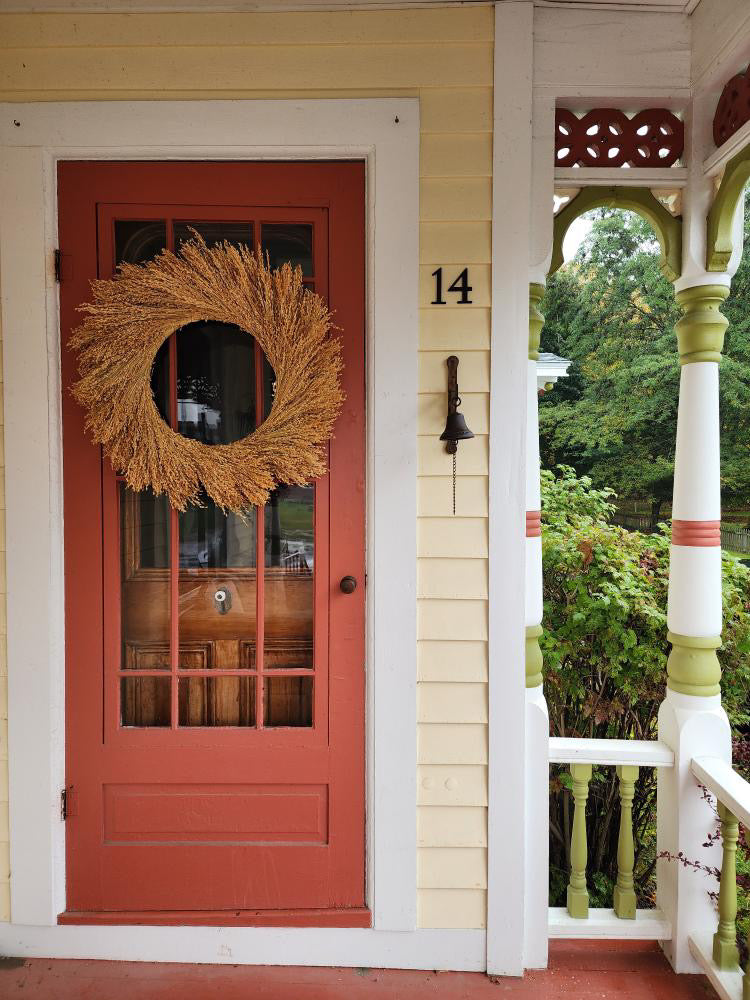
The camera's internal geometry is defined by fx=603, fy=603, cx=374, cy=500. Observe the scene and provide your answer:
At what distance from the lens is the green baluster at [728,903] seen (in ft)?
5.91

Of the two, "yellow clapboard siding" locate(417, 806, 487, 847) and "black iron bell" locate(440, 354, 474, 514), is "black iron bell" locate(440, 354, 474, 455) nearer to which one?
"black iron bell" locate(440, 354, 474, 514)

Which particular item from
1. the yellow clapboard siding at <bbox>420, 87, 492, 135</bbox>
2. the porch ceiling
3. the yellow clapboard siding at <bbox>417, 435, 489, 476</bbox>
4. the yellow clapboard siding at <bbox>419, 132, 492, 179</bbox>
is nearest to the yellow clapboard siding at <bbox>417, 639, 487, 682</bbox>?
the yellow clapboard siding at <bbox>417, 435, 489, 476</bbox>

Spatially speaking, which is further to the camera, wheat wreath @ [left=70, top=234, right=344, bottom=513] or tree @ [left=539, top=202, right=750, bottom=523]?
tree @ [left=539, top=202, right=750, bottom=523]

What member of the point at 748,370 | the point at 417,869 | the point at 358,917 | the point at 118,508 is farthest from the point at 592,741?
the point at 748,370

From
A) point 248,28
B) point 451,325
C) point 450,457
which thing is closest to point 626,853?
point 450,457

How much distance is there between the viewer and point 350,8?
6.00 ft

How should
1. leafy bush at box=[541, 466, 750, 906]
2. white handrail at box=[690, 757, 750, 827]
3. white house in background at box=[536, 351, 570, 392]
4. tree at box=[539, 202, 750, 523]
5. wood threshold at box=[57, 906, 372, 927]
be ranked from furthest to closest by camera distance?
1. tree at box=[539, 202, 750, 523]
2. white house in background at box=[536, 351, 570, 392]
3. leafy bush at box=[541, 466, 750, 906]
4. wood threshold at box=[57, 906, 372, 927]
5. white handrail at box=[690, 757, 750, 827]

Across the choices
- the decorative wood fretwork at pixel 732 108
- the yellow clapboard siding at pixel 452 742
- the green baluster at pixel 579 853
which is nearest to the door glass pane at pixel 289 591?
the yellow clapboard siding at pixel 452 742

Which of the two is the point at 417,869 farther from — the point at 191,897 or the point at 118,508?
the point at 118,508

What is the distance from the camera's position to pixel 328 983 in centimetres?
186

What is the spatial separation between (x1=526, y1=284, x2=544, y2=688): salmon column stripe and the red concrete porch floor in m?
0.90

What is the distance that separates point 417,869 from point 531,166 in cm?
223

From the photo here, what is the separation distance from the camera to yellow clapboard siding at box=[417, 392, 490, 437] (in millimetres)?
1882

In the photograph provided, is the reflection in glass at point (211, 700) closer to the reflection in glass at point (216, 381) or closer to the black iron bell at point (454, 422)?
the reflection in glass at point (216, 381)
